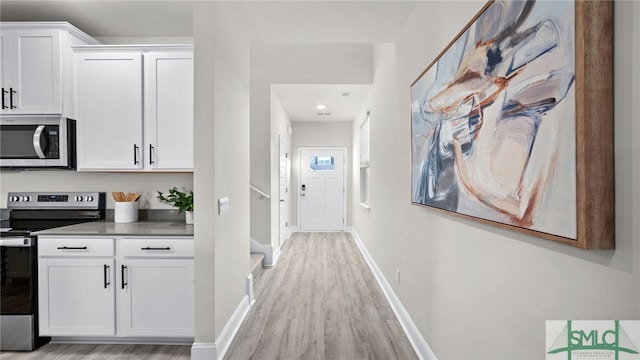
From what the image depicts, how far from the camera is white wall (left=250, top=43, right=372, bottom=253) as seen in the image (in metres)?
4.22

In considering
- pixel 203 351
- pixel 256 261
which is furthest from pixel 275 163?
pixel 203 351

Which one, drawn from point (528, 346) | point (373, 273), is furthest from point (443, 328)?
point (373, 273)

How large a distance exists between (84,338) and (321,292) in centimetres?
206

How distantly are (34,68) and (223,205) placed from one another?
186cm

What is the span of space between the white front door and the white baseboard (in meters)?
4.59

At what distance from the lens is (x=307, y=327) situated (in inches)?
104

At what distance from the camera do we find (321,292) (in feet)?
11.3

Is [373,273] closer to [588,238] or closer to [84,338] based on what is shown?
[84,338]

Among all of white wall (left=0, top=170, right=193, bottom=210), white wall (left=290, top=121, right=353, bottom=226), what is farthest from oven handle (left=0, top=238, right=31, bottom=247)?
white wall (left=290, top=121, right=353, bottom=226)

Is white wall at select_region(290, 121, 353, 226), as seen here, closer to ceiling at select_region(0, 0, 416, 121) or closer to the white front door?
the white front door

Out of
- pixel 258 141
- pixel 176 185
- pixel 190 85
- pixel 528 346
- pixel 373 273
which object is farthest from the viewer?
pixel 258 141

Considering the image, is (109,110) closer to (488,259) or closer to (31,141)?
(31,141)

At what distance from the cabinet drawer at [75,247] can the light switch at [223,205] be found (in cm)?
80

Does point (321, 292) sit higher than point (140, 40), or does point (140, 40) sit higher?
point (140, 40)
